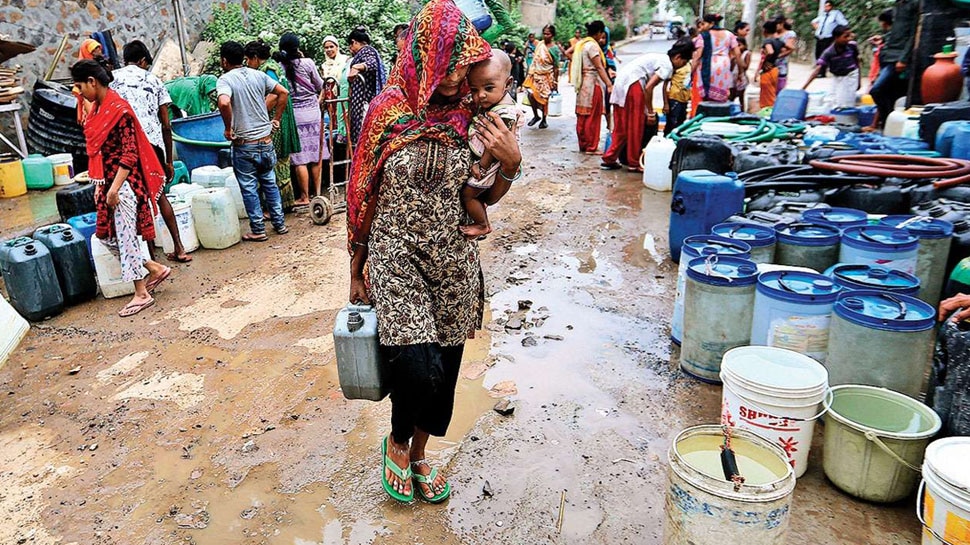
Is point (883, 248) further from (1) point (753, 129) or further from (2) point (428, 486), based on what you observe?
(1) point (753, 129)

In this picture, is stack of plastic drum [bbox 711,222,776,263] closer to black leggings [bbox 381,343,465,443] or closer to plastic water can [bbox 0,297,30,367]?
black leggings [bbox 381,343,465,443]

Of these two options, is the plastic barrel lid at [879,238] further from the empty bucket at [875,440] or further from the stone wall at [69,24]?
the stone wall at [69,24]

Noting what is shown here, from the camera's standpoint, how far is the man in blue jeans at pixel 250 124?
6.02m

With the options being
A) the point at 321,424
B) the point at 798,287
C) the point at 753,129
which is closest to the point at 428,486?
Result: the point at 321,424

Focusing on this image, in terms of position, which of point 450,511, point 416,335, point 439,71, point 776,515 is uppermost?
point 439,71

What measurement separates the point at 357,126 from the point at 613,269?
364 cm

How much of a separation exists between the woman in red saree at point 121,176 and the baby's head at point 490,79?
11.1 feet

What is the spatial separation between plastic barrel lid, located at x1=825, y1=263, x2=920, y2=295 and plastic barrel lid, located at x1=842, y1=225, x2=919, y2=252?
0.81 feet

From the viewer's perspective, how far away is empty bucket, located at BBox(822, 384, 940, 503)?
258 cm

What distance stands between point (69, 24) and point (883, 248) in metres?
10.4

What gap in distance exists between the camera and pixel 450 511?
2787mm

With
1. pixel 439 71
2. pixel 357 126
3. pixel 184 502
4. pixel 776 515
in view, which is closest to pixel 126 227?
pixel 184 502

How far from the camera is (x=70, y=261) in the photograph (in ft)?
16.7

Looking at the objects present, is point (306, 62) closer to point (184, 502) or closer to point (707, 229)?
point (707, 229)
